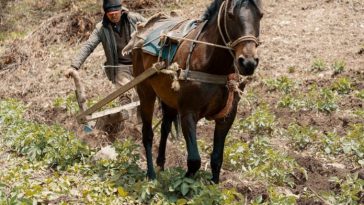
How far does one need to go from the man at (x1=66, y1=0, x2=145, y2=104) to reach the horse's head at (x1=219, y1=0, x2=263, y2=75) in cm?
297

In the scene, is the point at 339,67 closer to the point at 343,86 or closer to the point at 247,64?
the point at 343,86

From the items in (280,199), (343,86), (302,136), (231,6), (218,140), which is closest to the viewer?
(231,6)

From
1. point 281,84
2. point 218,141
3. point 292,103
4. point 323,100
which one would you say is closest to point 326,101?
point 323,100

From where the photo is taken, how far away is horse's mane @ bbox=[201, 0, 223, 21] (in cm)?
503

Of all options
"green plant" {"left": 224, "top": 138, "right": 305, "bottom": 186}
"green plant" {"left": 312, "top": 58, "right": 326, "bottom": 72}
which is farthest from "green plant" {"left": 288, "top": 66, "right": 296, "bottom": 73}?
"green plant" {"left": 224, "top": 138, "right": 305, "bottom": 186}

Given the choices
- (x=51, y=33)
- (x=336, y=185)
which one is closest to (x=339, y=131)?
(x=336, y=185)

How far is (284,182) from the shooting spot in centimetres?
589

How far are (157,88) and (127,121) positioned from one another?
A: 2.10 meters

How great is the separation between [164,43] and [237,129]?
2730 millimetres

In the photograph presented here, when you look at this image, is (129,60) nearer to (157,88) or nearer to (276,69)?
(157,88)

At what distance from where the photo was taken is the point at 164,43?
220 inches

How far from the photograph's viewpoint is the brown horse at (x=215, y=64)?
4.50 m

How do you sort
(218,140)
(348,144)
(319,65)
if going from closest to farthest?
(218,140), (348,144), (319,65)

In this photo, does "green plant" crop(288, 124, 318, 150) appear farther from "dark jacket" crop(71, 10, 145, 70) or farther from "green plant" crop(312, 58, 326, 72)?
"green plant" crop(312, 58, 326, 72)
